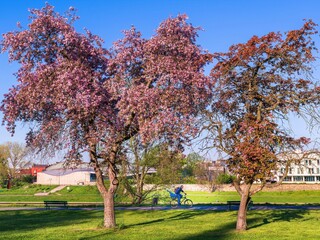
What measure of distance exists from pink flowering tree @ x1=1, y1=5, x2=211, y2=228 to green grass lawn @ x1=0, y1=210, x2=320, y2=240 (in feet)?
7.18

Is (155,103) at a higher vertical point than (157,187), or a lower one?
higher

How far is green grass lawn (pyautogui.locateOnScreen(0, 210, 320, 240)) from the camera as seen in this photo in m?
21.1

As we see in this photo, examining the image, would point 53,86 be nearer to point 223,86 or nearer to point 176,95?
point 176,95

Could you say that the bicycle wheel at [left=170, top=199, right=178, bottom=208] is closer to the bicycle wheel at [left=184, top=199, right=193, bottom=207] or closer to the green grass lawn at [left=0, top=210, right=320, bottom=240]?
the bicycle wheel at [left=184, top=199, right=193, bottom=207]

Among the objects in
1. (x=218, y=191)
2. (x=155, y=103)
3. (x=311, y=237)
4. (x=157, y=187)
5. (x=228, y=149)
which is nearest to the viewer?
(x=311, y=237)

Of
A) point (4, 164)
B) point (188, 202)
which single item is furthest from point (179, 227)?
point (4, 164)

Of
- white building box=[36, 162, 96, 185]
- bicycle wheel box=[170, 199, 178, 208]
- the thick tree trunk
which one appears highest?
white building box=[36, 162, 96, 185]

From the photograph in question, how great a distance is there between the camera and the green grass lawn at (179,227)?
69.2ft

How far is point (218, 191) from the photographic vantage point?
277ft

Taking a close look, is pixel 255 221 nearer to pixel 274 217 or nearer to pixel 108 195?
pixel 274 217

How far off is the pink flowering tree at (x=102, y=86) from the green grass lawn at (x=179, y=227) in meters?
2.19

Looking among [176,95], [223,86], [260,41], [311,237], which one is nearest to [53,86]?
[176,95]

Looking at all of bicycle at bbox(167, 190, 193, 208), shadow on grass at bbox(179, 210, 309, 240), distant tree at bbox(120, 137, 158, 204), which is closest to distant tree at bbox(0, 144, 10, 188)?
distant tree at bbox(120, 137, 158, 204)

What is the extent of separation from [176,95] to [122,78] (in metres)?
2.71
